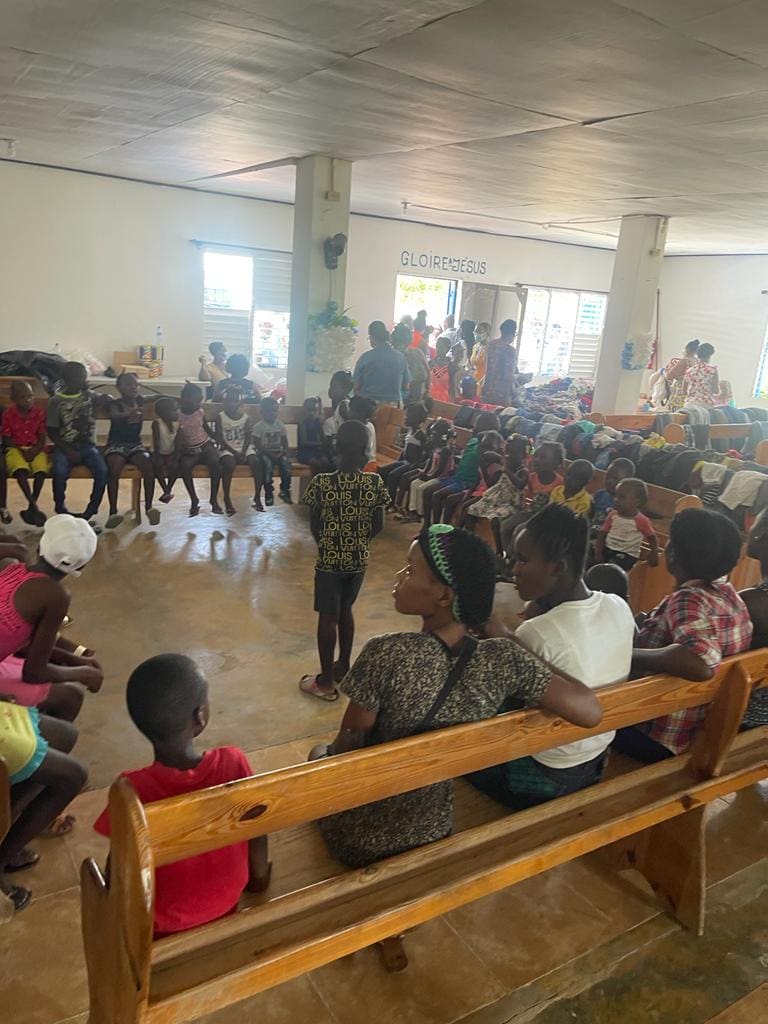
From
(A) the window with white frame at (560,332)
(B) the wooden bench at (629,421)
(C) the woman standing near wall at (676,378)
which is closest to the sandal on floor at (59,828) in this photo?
(B) the wooden bench at (629,421)

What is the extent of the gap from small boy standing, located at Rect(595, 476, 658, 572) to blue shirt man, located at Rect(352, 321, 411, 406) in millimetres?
3340

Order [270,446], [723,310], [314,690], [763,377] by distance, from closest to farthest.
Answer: [314,690], [270,446], [763,377], [723,310]

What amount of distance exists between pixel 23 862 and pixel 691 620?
89.7 inches

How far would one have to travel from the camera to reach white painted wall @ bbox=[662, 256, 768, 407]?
1345 cm

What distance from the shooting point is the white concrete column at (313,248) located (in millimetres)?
7152

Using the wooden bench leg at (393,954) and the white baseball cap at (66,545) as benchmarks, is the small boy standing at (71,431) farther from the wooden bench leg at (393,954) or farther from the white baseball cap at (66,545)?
the wooden bench leg at (393,954)

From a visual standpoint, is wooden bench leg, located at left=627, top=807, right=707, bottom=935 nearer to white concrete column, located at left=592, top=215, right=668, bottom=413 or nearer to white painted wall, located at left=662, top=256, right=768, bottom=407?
white concrete column, located at left=592, top=215, right=668, bottom=413

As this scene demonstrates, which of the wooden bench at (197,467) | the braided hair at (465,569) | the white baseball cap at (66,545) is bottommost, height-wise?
the wooden bench at (197,467)

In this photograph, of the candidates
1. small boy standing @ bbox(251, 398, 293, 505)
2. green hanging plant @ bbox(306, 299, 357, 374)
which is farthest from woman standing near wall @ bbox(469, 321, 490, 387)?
small boy standing @ bbox(251, 398, 293, 505)

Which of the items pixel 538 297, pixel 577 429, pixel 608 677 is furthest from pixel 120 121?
pixel 538 297

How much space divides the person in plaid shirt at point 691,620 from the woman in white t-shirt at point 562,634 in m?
0.24

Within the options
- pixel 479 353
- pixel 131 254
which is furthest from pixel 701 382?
pixel 131 254

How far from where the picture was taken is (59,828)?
257 cm

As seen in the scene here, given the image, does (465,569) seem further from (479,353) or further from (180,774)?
(479,353)
